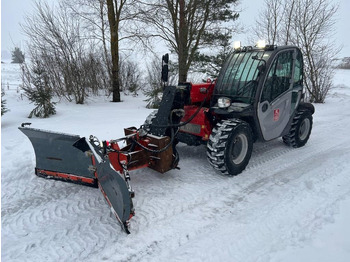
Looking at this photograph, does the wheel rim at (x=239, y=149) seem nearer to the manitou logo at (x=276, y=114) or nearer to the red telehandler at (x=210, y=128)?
the red telehandler at (x=210, y=128)

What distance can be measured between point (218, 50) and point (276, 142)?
8070 millimetres

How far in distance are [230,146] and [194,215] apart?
1.28m

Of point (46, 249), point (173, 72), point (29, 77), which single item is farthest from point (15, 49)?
point (46, 249)

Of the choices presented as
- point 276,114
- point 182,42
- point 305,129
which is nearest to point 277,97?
point 276,114

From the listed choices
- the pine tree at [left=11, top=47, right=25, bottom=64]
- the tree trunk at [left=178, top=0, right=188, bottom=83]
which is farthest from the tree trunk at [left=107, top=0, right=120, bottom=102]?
the pine tree at [left=11, top=47, right=25, bottom=64]

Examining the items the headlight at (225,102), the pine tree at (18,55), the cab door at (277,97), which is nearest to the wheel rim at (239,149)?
the cab door at (277,97)

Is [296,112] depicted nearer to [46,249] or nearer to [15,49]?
[46,249]

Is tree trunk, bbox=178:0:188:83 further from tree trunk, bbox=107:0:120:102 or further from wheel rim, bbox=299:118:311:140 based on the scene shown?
wheel rim, bbox=299:118:311:140

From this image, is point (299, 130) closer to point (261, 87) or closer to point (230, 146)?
point (261, 87)

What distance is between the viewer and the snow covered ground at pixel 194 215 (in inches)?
91.2

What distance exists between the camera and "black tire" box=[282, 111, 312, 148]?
5.11 meters

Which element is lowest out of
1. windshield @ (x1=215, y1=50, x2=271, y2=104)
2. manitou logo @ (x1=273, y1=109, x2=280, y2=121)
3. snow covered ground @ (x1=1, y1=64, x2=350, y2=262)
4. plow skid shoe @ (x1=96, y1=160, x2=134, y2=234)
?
snow covered ground @ (x1=1, y1=64, x2=350, y2=262)

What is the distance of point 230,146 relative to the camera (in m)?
3.70

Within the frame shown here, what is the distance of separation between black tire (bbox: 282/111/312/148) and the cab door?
404 millimetres
